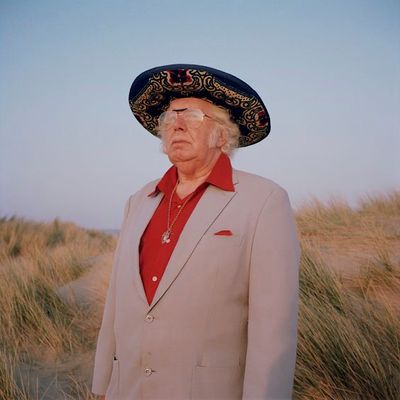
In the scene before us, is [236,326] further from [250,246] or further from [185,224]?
[185,224]

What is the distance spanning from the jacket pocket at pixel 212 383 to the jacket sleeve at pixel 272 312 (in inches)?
3.9

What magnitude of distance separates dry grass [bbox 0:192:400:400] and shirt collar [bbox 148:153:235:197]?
5.42 ft

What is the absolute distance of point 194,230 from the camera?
6.55 ft

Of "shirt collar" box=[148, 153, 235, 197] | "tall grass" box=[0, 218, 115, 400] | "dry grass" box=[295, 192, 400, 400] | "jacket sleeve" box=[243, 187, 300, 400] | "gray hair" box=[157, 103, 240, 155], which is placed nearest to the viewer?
"jacket sleeve" box=[243, 187, 300, 400]

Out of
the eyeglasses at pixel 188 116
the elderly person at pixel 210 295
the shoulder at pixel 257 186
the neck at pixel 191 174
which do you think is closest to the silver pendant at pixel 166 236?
the elderly person at pixel 210 295

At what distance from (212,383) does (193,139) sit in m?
1.31

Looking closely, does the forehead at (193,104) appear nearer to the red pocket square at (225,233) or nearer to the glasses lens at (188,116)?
the glasses lens at (188,116)

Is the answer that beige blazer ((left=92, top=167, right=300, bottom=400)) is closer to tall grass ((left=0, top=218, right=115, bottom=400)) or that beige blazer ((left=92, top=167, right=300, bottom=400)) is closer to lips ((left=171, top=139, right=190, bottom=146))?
lips ((left=171, top=139, right=190, bottom=146))

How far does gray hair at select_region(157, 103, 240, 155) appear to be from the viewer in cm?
254

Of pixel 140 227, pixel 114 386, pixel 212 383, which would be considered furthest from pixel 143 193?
pixel 212 383

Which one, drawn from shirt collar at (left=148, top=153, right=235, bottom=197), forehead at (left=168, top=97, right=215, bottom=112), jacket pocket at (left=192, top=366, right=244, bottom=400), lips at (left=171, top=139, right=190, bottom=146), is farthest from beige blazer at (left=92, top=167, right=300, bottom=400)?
forehead at (left=168, top=97, right=215, bottom=112)

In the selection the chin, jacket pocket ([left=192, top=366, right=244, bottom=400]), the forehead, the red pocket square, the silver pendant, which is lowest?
jacket pocket ([left=192, top=366, right=244, bottom=400])

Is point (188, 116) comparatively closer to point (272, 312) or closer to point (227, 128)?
point (227, 128)

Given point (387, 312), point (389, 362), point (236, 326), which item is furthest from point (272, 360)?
point (387, 312)
